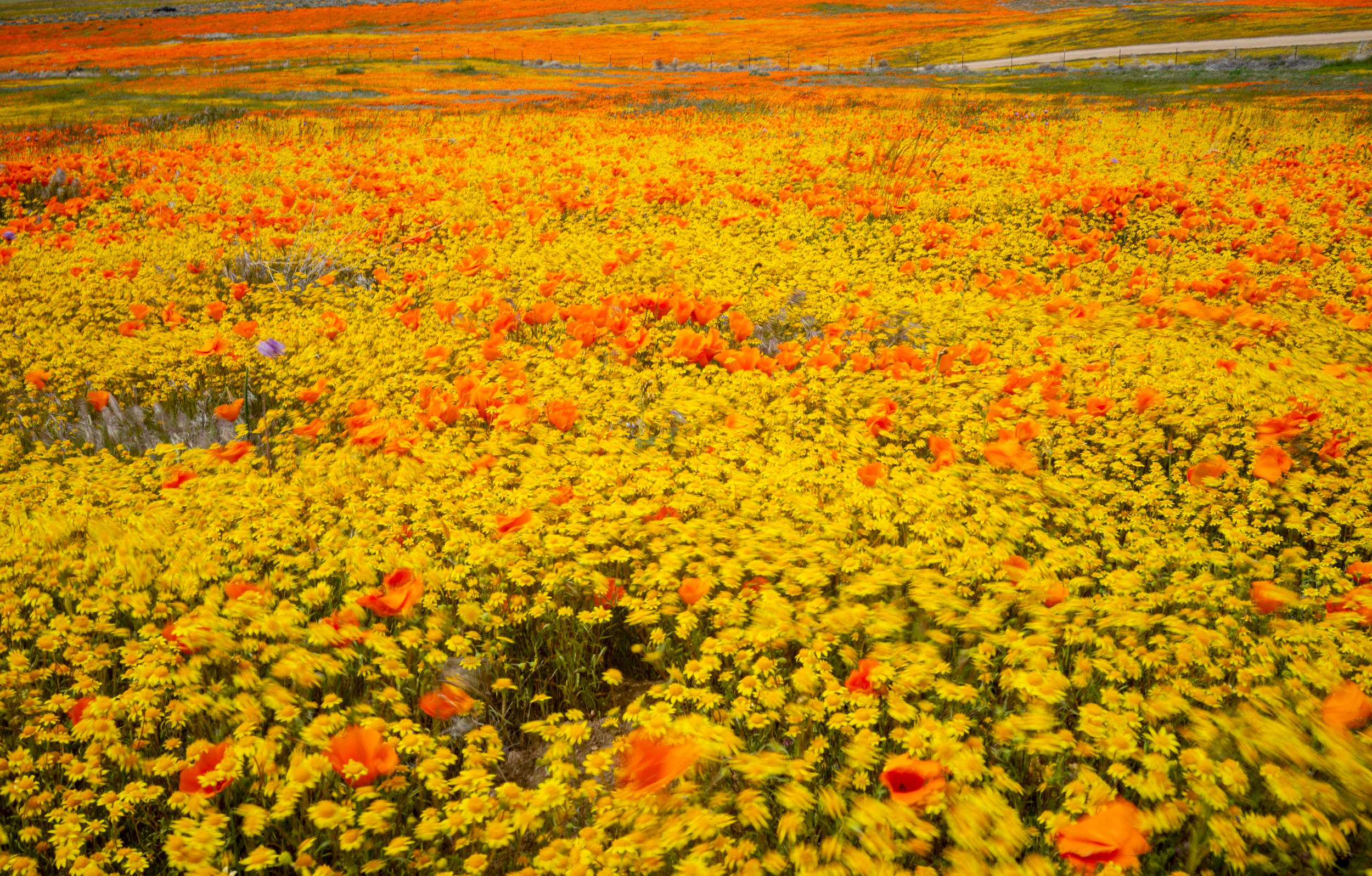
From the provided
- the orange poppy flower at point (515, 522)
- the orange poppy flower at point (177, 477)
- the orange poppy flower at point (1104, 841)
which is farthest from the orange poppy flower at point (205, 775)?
the orange poppy flower at point (1104, 841)

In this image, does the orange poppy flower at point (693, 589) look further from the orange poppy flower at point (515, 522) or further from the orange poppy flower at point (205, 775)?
the orange poppy flower at point (205, 775)

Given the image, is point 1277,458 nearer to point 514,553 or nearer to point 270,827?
point 514,553

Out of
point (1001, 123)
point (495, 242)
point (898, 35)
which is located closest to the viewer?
point (495, 242)

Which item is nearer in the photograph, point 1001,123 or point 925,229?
point 925,229

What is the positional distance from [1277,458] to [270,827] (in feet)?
Answer: 10.7

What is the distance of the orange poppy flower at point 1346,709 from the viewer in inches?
57.2

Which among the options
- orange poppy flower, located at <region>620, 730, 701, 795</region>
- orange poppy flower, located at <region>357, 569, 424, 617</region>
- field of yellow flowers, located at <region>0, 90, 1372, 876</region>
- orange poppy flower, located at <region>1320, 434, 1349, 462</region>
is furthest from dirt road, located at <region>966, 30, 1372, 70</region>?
orange poppy flower, located at <region>620, 730, 701, 795</region>

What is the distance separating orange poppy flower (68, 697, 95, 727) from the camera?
66.8 inches

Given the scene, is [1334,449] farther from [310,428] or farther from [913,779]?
[310,428]

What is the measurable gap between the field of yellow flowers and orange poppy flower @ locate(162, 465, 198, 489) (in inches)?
1.9

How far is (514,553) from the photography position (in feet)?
7.31

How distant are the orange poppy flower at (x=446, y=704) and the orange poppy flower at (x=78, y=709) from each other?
758mm

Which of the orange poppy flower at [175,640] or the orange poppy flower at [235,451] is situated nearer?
the orange poppy flower at [175,640]

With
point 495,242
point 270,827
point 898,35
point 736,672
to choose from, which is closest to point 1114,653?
point 736,672
